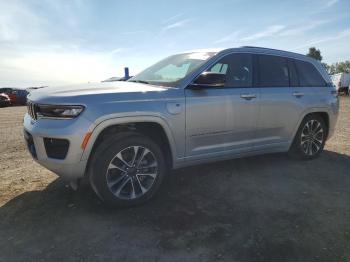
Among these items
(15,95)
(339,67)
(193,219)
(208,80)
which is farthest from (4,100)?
(339,67)

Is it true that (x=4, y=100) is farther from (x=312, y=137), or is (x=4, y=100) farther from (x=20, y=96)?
(x=312, y=137)

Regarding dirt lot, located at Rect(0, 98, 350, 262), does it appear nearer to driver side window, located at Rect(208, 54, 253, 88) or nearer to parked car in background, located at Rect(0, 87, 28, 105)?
driver side window, located at Rect(208, 54, 253, 88)

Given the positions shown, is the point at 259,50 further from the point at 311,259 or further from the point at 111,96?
the point at 311,259

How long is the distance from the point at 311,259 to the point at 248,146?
2.11 m

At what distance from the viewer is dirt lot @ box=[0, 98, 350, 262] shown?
2840mm

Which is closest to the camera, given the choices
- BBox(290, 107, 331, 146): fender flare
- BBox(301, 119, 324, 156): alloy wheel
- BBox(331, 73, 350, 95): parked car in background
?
BBox(290, 107, 331, 146): fender flare

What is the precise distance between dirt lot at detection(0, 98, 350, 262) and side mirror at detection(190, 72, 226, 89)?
136cm

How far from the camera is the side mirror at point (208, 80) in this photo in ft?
12.6

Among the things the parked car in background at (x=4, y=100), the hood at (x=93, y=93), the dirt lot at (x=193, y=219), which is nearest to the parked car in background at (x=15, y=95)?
the parked car in background at (x=4, y=100)

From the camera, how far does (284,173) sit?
4980 millimetres

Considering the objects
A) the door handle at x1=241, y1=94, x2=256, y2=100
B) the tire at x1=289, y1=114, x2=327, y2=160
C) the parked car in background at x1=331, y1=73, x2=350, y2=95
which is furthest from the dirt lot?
the parked car in background at x1=331, y1=73, x2=350, y2=95

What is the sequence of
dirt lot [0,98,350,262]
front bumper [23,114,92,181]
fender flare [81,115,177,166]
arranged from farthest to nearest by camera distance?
fender flare [81,115,177,166], front bumper [23,114,92,181], dirt lot [0,98,350,262]

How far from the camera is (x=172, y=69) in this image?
14.9 ft

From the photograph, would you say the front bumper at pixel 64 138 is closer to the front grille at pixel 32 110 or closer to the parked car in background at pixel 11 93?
A: the front grille at pixel 32 110
